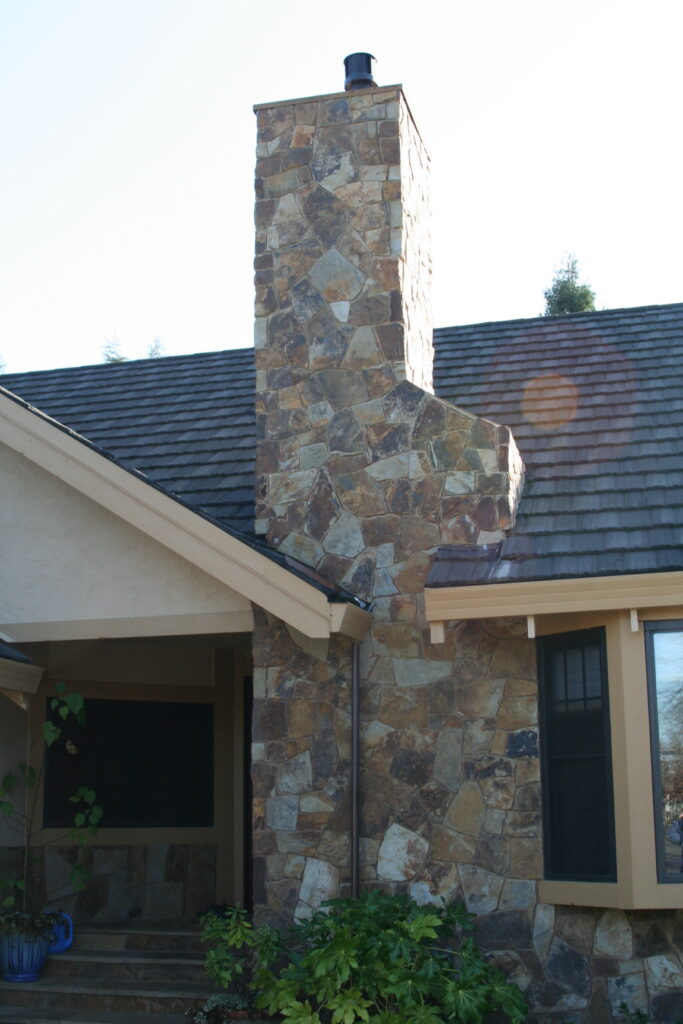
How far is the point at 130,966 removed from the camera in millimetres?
8219

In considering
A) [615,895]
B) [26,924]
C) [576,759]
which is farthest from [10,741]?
[615,895]

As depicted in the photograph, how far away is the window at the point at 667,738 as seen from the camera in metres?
6.57

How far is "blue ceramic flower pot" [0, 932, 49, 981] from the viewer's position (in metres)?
8.18

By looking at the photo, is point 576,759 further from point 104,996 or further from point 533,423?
point 104,996

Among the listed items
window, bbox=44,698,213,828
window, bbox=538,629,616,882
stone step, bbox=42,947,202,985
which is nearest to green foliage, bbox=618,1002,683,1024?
window, bbox=538,629,616,882

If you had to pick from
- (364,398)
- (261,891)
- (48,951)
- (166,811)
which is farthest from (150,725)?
(364,398)

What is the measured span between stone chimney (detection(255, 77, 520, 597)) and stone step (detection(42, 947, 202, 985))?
2.91 meters

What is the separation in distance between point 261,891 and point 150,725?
3.12 meters

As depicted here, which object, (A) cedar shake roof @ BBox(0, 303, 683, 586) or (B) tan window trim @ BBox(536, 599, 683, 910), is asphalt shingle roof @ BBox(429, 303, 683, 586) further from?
(B) tan window trim @ BBox(536, 599, 683, 910)

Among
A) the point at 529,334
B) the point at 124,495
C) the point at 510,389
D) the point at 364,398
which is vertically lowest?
the point at 124,495

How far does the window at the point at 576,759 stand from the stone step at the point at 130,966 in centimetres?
274

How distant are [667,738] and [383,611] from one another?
1.95 m

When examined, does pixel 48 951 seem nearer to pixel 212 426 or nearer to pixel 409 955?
pixel 409 955

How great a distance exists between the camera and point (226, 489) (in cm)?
927
